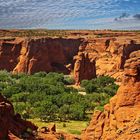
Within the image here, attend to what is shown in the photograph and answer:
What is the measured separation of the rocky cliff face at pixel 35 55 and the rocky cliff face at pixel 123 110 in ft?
278

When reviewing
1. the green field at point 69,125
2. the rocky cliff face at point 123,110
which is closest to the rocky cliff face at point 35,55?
the green field at point 69,125

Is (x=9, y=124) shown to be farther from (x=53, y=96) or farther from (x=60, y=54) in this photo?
(x=60, y=54)

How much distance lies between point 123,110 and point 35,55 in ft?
292

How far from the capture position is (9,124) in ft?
133

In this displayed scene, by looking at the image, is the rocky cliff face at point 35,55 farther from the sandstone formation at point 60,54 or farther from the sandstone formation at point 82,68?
the sandstone formation at point 82,68

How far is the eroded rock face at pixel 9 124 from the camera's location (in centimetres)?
3612

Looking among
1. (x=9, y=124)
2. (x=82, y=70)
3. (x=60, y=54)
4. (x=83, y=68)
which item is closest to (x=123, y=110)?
(x=9, y=124)

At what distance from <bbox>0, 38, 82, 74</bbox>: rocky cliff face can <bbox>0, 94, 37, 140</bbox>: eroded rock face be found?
78.3 meters

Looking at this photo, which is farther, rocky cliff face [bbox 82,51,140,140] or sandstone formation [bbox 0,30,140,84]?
sandstone formation [bbox 0,30,140,84]

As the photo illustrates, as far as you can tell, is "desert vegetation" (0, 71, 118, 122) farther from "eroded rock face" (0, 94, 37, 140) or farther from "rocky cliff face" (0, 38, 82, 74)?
"eroded rock face" (0, 94, 37, 140)

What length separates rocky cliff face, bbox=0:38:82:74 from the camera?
124 m

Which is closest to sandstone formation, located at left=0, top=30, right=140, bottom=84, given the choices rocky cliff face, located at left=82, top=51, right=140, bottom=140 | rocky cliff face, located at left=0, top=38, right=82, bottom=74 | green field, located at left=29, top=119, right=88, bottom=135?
rocky cliff face, located at left=0, top=38, right=82, bottom=74

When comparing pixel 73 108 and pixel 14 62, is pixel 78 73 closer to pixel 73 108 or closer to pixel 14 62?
pixel 14 62

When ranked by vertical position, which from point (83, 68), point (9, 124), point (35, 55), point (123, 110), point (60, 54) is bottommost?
point (83, 68)
